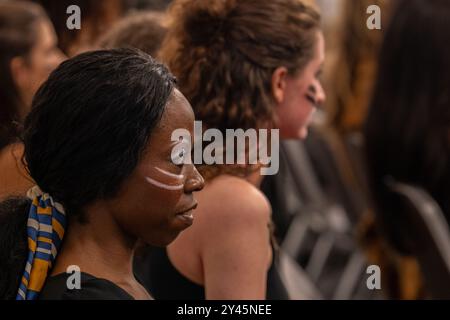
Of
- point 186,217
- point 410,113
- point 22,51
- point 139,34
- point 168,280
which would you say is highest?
point 186,217

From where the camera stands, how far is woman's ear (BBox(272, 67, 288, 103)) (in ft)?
6.57

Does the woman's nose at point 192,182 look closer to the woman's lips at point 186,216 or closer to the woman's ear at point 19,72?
the woman's lips at point 186,216

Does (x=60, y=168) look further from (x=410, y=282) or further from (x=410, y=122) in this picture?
(x=410, y=282)

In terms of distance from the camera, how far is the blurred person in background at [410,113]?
319 cm

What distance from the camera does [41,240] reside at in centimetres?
137

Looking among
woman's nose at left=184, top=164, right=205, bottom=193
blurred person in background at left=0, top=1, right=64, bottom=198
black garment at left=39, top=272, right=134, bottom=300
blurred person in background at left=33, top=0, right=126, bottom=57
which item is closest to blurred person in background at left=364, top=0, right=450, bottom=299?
blurred person in background at left=33, top=0, right=126, bottom=57

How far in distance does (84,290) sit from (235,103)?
2.39ft

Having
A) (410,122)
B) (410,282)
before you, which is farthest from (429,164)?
(410,282)

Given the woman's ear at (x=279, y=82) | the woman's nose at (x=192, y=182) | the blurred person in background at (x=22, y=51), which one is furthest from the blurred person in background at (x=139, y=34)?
the woman's nose at (x=192, y=182)

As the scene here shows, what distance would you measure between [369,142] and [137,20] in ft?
3.75

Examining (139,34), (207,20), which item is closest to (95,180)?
(207,20)

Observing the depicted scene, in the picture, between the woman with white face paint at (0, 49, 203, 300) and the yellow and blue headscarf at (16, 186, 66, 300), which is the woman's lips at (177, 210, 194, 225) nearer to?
the woman with white face paint at (0, 49, 203, 300)

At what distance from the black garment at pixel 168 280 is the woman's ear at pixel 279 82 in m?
0.32

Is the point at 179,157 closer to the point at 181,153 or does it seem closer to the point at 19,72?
the point at 181,153
